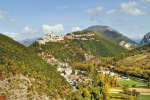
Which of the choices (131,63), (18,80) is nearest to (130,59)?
(131,63)

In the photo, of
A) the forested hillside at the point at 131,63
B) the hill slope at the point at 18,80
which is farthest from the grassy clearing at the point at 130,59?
the hill slope at the point at 18,80

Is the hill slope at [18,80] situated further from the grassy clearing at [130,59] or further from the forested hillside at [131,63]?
the grassy clearing at [130,59]

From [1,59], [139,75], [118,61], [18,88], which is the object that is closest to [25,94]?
[18,88]

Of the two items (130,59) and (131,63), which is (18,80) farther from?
(130,59)

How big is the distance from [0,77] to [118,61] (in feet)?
530

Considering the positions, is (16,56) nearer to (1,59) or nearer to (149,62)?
(1,59)

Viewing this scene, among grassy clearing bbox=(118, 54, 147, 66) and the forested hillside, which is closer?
the forested hillside

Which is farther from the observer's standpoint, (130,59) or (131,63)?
(130,59)

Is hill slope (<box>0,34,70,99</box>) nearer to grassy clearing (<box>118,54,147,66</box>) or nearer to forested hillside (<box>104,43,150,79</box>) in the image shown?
forested hillside (<box>104,43,150,79</box>)

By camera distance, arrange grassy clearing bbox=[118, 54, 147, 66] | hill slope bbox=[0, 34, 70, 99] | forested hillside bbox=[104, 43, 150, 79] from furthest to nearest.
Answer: grassy clearing bbox=[118, 54, 147, 66], forested hillside bbox=[104, 43, 150, 79], hill slope bbox=[0, 34, 70, 99]

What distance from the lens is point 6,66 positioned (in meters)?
37.8

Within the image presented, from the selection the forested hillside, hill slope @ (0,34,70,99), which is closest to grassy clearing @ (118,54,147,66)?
the forested hillside

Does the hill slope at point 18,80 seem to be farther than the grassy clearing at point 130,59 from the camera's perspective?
No

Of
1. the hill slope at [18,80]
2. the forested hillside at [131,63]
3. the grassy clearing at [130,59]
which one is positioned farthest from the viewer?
the grassy clearing at [130,59]
